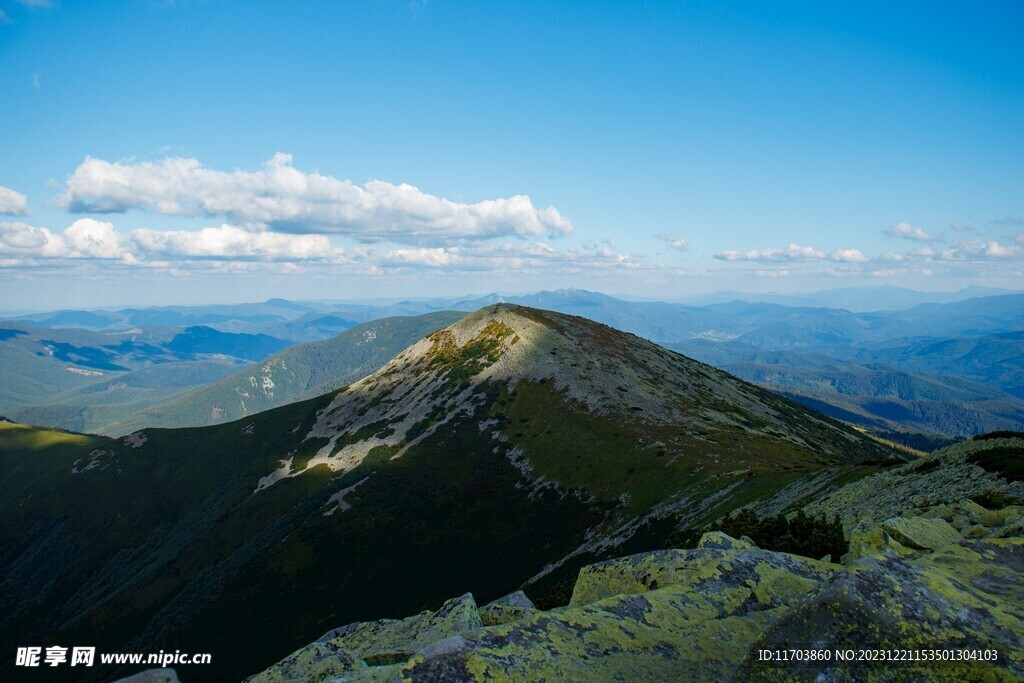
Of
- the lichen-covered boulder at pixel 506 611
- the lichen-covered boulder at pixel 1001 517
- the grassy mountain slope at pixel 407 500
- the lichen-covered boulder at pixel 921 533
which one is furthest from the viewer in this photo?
the grassy mountain slope at pixel 407 500

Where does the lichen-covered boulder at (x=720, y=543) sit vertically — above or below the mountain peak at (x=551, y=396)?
above

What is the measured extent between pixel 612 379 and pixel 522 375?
28138 millimetres

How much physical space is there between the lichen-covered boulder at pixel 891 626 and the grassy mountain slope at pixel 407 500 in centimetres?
5497

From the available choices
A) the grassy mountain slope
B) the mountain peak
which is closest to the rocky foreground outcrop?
the grassy mountain slope

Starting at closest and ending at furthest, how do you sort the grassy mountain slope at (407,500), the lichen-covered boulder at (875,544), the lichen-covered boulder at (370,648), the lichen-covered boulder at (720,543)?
the lichen-covered boulder at (370,648) < the lichen-covered boulder at (875,544) < the lichen-covered boulder at (720,543) < the grassy mountain slope at (407,500)

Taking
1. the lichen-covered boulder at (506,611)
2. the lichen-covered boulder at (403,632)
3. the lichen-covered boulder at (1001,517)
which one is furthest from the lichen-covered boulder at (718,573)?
the lichen-covered boulder at (1001,517)

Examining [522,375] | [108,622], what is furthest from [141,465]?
[522,375]

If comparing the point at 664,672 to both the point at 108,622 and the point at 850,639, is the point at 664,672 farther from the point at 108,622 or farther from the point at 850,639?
the point at 108,622

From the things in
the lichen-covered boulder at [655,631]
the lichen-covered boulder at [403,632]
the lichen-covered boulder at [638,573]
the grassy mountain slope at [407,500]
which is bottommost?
the grassy mountain slope at [407,500]

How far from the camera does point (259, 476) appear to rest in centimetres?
17162

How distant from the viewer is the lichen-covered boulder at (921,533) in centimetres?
2073

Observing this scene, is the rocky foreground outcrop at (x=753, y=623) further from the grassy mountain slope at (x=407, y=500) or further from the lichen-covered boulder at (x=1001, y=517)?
the grassy mountain slope at (x=407, y=500)

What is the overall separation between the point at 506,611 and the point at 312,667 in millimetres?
8153

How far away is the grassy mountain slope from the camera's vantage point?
91.2 meters
